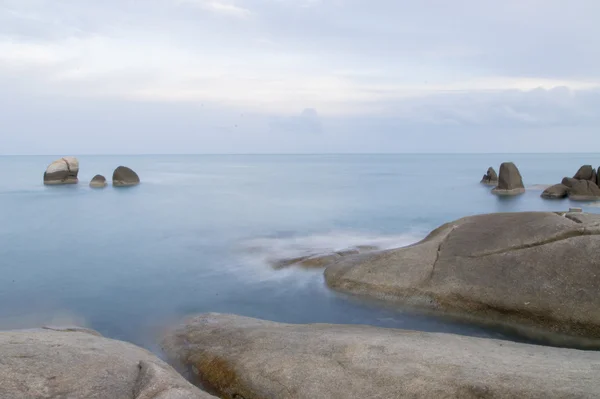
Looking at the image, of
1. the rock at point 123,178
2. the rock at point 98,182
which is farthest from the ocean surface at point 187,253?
the rock at point 123,178

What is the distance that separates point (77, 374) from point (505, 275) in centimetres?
972

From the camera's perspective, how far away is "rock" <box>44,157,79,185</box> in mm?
59522

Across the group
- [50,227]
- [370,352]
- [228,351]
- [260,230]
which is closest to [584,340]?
[370,352]

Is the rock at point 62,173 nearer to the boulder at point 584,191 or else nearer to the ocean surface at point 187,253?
the ocean surface at point 187,253

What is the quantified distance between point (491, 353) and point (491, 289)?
3.93m

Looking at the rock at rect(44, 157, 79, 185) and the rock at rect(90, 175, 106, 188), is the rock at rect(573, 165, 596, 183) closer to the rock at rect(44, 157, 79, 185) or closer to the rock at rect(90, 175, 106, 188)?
the rock at rect(90, 175, 106, 188)

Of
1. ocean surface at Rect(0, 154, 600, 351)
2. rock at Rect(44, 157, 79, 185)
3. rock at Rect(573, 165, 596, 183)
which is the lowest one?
ocean surface at Rect(0, 154, 600, 351)

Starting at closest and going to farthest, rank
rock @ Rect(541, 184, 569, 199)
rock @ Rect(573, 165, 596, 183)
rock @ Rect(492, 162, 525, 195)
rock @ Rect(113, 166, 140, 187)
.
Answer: rock @ Rect(541, 184, 569, 199)
rock @ Rect(573, 165, 596, 183)
rock @ Rect(492, 162, 525, 195)
rock @ Rect(113, 166, 140, 187)

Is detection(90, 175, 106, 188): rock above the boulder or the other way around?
the other way around

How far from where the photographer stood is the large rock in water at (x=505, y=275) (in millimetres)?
11094

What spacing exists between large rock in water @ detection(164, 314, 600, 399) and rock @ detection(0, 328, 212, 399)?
1.50m

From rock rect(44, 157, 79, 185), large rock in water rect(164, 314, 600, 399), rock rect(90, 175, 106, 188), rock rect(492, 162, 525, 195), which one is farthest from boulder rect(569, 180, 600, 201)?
rock rect(44, 157, 79, 185)

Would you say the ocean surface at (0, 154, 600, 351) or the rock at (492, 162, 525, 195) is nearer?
the ocean surface at (0, 154, 600, 351)

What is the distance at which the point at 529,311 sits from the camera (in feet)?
37.2
